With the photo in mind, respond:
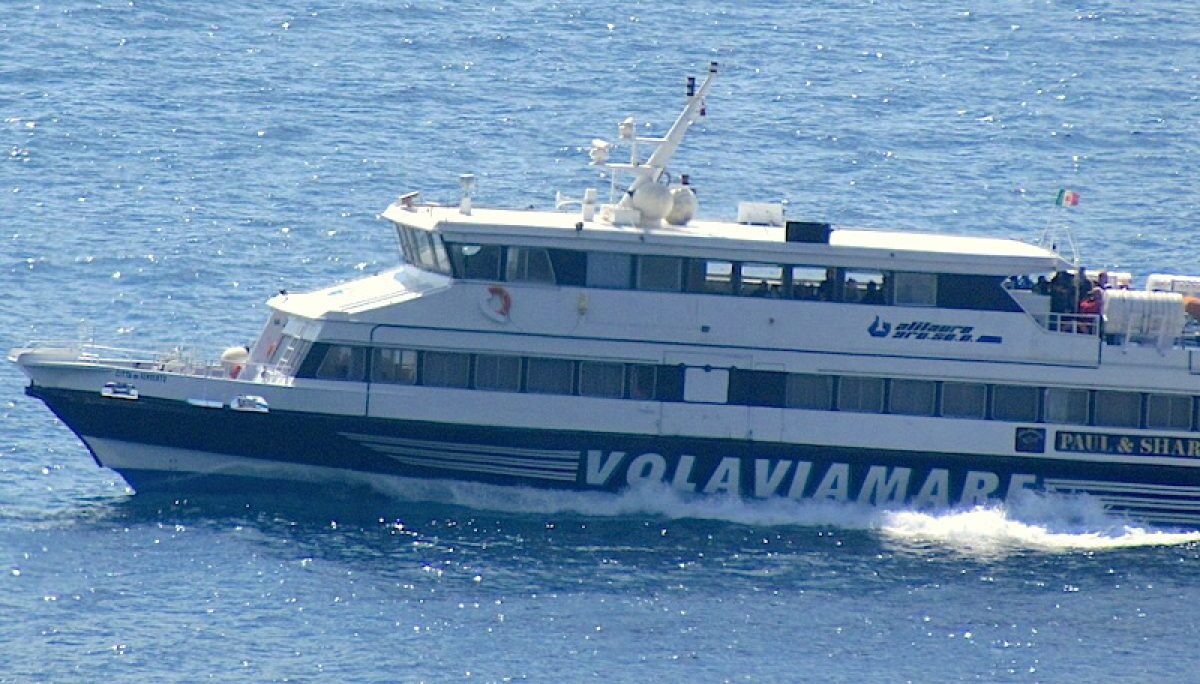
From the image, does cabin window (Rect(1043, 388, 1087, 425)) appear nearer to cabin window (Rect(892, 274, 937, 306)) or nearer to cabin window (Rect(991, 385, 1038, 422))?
cabin window (Rect(991, 385, 1038, 422))

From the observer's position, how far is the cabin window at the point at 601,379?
123ft

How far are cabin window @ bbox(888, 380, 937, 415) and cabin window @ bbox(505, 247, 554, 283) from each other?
602 cm

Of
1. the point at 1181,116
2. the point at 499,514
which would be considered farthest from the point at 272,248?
the point at 1181,116

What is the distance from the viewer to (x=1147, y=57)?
7288cm

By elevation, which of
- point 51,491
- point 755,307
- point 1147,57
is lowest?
point 51,491

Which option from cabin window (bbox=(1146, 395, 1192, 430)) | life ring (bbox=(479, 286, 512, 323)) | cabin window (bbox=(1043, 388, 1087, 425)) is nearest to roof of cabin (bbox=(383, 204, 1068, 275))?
life ring (bbox=(479, 286, 512, 323))

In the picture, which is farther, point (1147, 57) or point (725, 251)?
point (1147, 57)

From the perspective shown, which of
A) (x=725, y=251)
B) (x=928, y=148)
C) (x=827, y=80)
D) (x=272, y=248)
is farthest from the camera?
(x=827, y=80)

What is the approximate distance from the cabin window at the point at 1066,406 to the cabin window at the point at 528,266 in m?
8.55

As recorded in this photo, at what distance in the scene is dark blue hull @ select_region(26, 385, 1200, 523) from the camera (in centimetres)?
3750

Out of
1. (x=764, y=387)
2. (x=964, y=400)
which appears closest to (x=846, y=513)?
(x=764, y=387)

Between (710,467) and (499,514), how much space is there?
3.63m

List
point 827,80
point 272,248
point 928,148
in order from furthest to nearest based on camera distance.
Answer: point 827,80
point 928,148
point 272,248

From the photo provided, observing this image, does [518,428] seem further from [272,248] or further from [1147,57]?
[1147,57]
